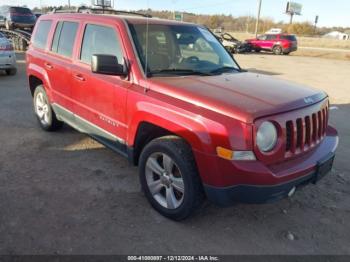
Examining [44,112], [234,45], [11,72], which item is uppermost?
[44,112]

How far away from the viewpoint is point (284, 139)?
2959 mm

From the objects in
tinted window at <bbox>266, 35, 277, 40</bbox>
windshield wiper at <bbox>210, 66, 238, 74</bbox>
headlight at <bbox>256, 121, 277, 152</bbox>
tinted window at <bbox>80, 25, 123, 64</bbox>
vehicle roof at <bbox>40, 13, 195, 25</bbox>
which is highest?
vehicle roof at <bbox>40, 13, 195, 25</bbox>

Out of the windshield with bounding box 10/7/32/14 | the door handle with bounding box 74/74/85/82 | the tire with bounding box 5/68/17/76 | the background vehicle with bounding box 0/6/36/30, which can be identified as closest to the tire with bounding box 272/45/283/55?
the background vehicle with bounding box 0/6/36/30

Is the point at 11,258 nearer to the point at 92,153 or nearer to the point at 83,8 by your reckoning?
the point at 92,153

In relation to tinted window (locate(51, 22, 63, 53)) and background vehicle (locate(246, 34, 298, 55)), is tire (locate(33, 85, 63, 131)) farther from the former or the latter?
background vehicle (locate(246, 34, 298, 55))

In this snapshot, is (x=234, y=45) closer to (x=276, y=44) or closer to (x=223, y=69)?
(x=276, y=44)

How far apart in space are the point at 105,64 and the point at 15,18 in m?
22.7

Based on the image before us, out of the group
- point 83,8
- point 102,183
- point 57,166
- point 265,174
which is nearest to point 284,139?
point 265,174

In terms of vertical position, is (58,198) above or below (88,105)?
below

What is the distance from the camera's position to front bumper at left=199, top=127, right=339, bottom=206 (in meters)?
2.83

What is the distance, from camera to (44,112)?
5957 mm

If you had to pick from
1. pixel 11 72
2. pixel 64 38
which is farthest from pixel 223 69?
pixel 11 72

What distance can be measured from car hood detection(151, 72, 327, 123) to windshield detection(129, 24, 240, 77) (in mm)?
239

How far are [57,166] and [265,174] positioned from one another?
2968mm
